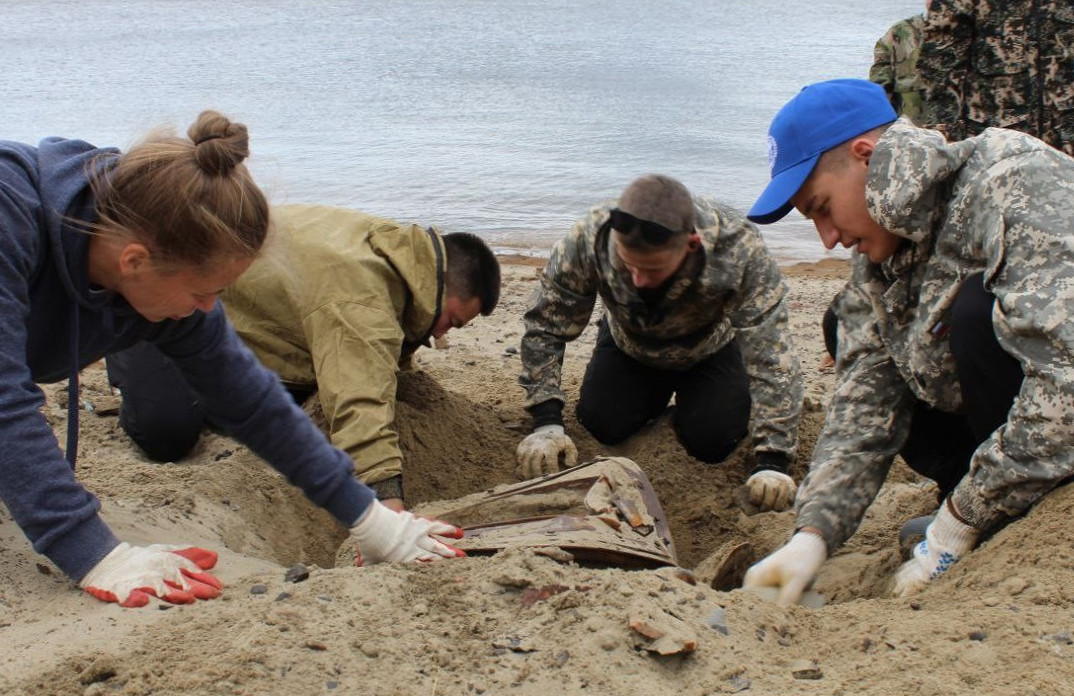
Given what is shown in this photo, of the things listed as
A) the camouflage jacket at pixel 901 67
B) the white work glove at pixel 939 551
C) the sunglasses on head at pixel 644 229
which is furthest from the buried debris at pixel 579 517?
the camouflage jacket at pixel 901 67

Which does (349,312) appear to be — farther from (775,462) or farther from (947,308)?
(947,308)

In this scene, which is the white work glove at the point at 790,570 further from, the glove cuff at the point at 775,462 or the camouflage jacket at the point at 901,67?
the camouflage jacket at the point at 901,67

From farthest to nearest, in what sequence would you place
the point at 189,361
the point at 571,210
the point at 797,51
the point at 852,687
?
the point at 797,51
the point at 571,210
the point at 189,361
the point at 852,687

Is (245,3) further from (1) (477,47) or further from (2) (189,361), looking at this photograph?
(2) (189,361)

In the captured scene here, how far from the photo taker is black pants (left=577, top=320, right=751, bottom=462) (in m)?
4.30

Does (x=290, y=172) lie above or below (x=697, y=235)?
below

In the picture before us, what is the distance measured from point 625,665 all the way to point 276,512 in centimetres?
187

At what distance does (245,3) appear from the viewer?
29.4m

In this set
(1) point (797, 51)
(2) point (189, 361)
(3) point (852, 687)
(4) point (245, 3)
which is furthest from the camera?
(4) point (245, 3)

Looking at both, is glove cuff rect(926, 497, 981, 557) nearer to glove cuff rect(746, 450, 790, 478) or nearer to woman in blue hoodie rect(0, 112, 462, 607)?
glove cuff rect(746, 450, 790, 478)

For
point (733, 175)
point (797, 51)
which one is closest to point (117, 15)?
point (797, 51)

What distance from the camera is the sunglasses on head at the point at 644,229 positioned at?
366 cm

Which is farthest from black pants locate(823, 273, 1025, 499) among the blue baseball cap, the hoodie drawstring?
the hoodie drawstring

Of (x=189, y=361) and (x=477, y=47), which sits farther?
(x=477, y=47)
